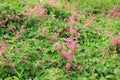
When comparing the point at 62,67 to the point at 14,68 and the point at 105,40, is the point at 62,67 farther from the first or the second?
the point at 105,40

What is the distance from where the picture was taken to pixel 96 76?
11.3 ft

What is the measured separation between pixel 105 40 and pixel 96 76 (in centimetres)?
117

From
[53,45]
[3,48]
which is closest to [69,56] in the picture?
[53,45]

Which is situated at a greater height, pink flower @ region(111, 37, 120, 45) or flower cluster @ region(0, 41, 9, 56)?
flower cluster @ region(0, 41, 9, 56)

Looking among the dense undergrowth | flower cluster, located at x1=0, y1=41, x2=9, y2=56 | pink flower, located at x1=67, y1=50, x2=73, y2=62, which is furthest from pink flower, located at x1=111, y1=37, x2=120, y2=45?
flower cluster, located at x1=0, y1=41, x2=9, y2=56

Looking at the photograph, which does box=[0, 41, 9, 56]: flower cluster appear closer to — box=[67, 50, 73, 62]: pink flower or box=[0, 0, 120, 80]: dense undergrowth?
box=[0, 0, 120, 80]: dense undergrowth

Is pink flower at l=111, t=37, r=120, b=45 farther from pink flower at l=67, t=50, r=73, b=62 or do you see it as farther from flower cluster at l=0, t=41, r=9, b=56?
flower cluster at l=0, t=41, r=9, b=56

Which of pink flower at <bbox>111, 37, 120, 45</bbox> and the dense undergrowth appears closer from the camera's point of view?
the dense undergrowth

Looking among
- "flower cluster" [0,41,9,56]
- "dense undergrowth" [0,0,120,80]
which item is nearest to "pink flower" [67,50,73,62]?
"dense undergrowth" [0,0,120,80]

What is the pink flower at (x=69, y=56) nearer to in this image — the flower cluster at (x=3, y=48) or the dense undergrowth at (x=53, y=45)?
the dense undergrowth at (x=53, y=45)

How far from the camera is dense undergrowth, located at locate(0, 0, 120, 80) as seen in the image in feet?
11.1

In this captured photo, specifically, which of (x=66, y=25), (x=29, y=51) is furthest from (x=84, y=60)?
(x=66, y=25)

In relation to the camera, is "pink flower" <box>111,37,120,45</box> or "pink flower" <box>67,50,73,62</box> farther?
"pink flower" <box>111,37,120,45</box>

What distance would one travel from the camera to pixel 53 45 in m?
3.85
